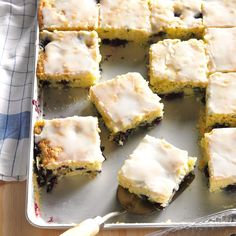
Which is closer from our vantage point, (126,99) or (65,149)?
(65,149)

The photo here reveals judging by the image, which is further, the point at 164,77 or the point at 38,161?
the point at 164,77

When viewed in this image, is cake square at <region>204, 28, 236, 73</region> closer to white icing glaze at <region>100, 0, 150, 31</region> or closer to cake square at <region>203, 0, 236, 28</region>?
cake square at <region>203, 0, 236, 28</region>

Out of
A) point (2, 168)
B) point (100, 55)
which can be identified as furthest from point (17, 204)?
point (100, 55)

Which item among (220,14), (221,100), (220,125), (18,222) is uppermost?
(220,14)

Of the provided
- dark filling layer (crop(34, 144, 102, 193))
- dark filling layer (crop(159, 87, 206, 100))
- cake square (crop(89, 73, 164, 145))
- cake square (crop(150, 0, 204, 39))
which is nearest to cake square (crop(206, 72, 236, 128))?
dark filling layer (crop(159, 87, 206, 100))

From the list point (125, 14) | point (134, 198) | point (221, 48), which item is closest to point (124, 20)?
point (125, 14)

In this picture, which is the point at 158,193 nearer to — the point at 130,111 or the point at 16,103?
the point at 130,111

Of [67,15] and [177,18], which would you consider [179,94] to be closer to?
[177,18]
